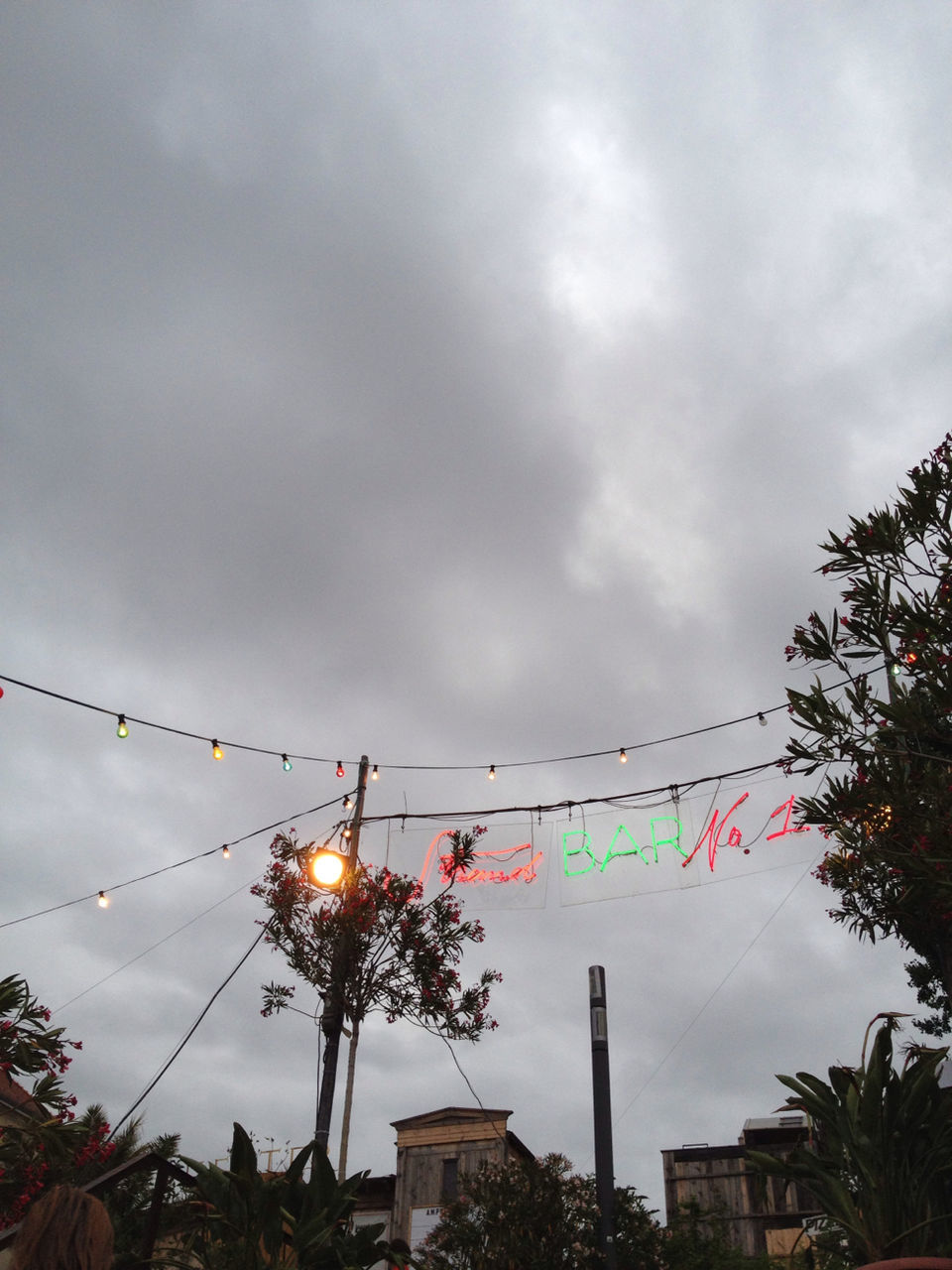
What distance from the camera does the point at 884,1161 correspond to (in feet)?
13.1

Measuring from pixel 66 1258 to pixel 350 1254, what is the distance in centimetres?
256

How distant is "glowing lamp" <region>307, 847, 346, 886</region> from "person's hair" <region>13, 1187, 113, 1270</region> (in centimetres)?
661

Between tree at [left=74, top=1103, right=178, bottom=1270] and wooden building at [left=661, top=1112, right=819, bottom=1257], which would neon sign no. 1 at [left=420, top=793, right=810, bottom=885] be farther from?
wooden building at [left=661, top=1112, right=819, bottom=1257]

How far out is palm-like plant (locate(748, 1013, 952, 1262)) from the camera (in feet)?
12.8

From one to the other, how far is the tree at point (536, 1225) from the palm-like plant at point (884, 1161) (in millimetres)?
5818

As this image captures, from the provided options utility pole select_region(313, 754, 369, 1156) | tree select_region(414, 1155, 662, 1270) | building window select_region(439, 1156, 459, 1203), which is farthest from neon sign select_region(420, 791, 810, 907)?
building window select_region(439, 1156, 459, 1203)

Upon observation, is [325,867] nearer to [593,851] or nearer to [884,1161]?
[593,851]

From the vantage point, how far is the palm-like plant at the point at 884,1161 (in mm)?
3893

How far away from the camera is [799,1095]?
4.68 meters

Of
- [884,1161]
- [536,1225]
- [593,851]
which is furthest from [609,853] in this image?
[884,1161]

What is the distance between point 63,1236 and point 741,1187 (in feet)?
66.9

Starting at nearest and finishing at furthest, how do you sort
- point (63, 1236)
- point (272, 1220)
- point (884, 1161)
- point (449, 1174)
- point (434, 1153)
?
point (63, 1236), point (884, 1161), point (272, 1220), point (449, 1174), point (434, 1153)

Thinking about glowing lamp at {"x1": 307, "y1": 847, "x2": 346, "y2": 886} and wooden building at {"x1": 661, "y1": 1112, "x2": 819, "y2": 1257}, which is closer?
glowing lamp at {"x1": 307, "y1": 847, "x2": 346, "y2": 886}

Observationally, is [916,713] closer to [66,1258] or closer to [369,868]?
[66,1258]
